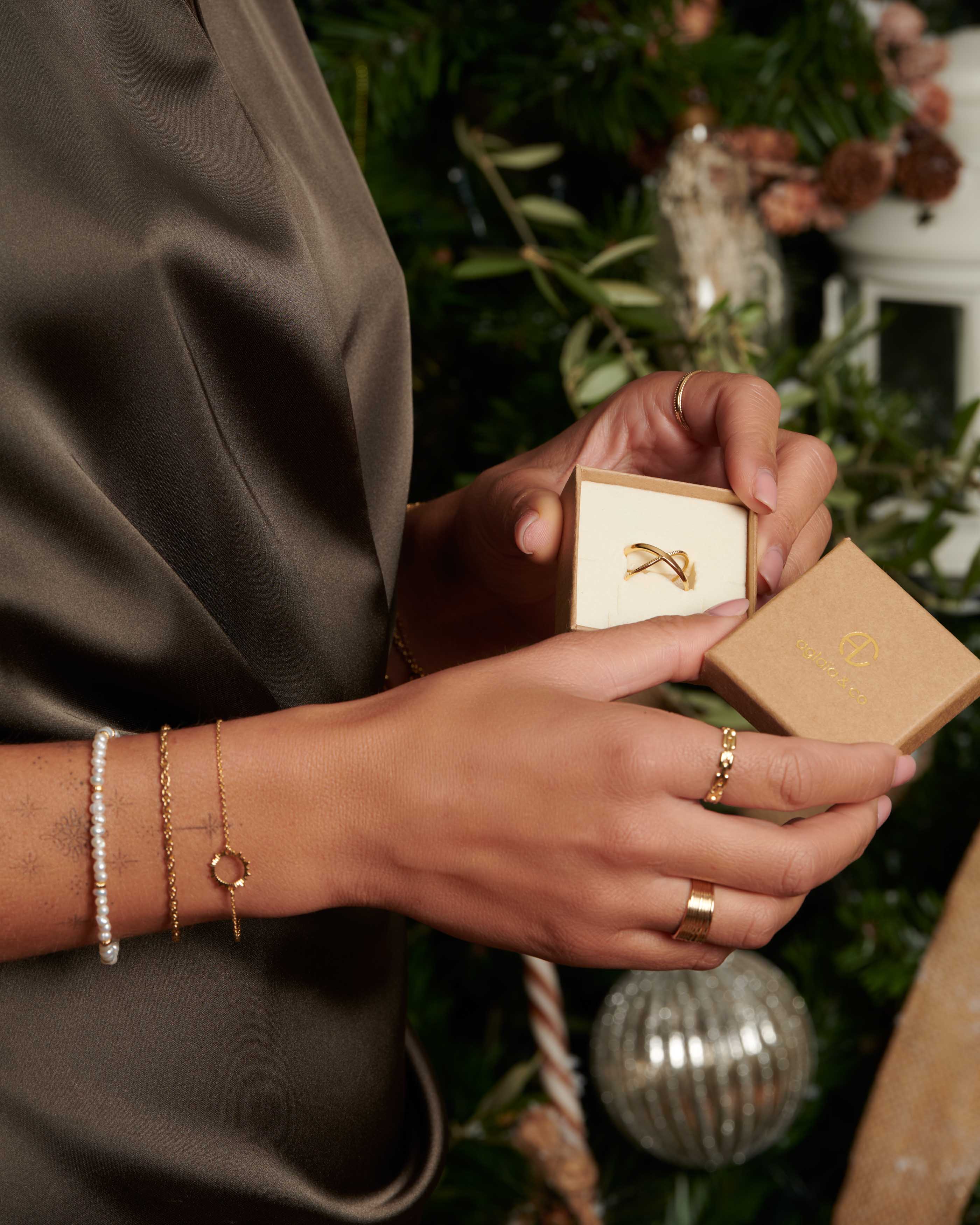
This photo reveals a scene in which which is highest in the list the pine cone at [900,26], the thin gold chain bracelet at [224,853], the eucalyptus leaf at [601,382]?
the pine cone at [900,26]

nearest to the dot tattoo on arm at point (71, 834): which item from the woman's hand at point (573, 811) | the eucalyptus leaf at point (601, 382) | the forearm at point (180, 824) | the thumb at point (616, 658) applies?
the forearm at point (180, 824)

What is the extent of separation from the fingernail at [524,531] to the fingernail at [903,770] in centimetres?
26

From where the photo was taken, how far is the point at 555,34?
1150mm

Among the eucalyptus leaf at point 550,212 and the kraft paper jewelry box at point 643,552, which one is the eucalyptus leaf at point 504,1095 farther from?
the eucalyptus leaf at point 550,212

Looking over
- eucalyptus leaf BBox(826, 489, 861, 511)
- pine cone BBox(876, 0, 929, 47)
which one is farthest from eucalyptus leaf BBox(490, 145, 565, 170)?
eucalyptus leaf BBox(826, 489, 861, 511)

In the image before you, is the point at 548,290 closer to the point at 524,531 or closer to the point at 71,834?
the point at 524,531

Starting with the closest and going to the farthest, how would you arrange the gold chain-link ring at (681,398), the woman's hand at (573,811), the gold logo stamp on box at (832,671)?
the woman's hand at (573,811) → the gold logo stamp on box at (832,671) → the gold chain-link ring at (681,398)

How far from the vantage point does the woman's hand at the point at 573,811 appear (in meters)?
0.50

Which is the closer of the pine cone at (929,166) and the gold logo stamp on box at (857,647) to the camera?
the gold logo stamp on box at (857,647)

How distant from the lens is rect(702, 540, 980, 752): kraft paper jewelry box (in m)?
0.59

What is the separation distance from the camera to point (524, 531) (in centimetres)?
68

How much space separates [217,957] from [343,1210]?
8.1 inches

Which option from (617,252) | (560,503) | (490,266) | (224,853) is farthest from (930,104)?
(224,853)

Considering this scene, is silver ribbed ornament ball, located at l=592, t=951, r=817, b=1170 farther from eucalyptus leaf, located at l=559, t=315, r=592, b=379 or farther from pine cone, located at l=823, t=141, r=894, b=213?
pine cone, located at l=823, t=141, r=894, b=213
